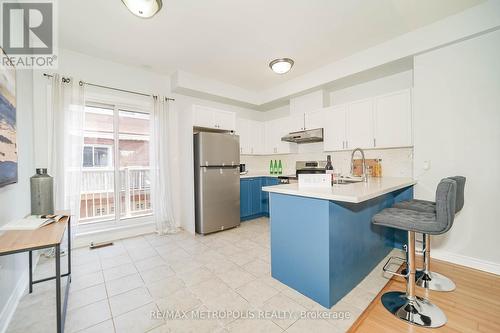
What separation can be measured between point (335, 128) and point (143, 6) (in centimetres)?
309

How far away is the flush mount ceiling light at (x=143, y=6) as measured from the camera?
188cm

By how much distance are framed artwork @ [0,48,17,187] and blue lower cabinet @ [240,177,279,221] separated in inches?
122

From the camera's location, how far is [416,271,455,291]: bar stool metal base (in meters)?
1.93

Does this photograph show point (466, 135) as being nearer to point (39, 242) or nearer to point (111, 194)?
point (39, 242)

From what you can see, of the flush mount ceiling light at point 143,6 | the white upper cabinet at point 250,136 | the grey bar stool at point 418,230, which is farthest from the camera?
the white upper cabinet at point 250,136

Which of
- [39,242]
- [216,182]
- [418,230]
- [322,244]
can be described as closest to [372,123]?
[418,230]

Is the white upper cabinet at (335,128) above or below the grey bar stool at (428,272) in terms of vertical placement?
above

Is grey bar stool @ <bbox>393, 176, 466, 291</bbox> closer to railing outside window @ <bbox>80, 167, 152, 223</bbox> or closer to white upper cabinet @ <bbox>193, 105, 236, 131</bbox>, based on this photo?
white upper cabinet @ <bbox>193, 105, 236, 131</bbox>

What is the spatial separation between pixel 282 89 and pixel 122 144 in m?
3.22

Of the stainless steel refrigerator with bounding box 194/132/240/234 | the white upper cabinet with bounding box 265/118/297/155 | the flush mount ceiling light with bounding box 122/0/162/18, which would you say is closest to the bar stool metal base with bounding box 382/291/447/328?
the stainless steel refrigerator with bounding box 194/132/240/234

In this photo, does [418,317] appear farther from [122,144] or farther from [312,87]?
[122,144]

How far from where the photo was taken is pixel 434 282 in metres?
2.00

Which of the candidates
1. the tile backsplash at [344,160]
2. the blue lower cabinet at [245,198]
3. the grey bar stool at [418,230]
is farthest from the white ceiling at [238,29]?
the blue lower cabinet at [245,198]

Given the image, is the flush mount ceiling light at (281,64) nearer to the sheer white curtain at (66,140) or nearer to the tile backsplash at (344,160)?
the tile backsplash at (344,160)
